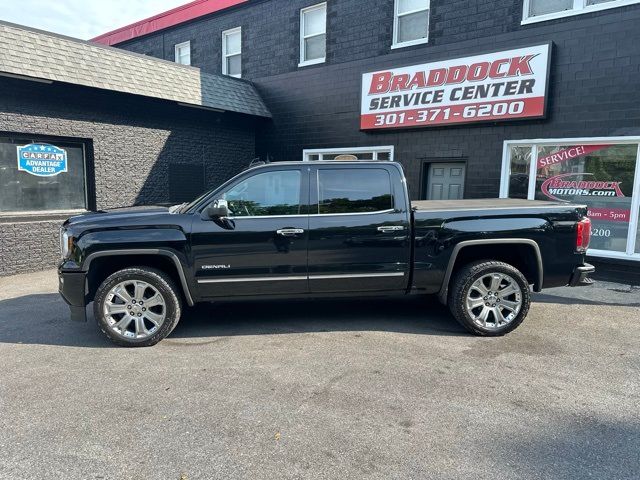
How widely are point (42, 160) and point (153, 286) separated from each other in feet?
18.5

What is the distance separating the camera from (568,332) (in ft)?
16.9

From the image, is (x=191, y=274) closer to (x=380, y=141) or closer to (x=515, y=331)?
(x=515, y=331)

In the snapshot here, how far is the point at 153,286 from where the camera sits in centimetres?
465

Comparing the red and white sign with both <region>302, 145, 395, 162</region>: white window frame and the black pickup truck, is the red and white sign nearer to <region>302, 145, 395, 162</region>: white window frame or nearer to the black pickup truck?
<region>302, 145, 395, 162</region>: white window frame

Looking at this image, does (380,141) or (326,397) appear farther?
(380,141)

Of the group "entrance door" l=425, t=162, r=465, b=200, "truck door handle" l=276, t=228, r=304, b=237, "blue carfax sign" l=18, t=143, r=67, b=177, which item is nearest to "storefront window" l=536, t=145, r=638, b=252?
"entrance door" l=425, t=162, r=465, b=200

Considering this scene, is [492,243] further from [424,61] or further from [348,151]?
[348,151]

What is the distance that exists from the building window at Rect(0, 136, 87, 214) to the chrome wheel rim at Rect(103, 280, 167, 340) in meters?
5.18

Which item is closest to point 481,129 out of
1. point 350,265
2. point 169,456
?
point 350,265

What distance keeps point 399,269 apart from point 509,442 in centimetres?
228

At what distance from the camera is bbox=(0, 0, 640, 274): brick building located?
7570 millimetres

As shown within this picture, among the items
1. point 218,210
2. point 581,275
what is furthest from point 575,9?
point 218,210

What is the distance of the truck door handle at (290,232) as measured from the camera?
4750mm

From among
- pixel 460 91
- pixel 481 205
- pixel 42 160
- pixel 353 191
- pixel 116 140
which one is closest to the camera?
pixel 353 191
